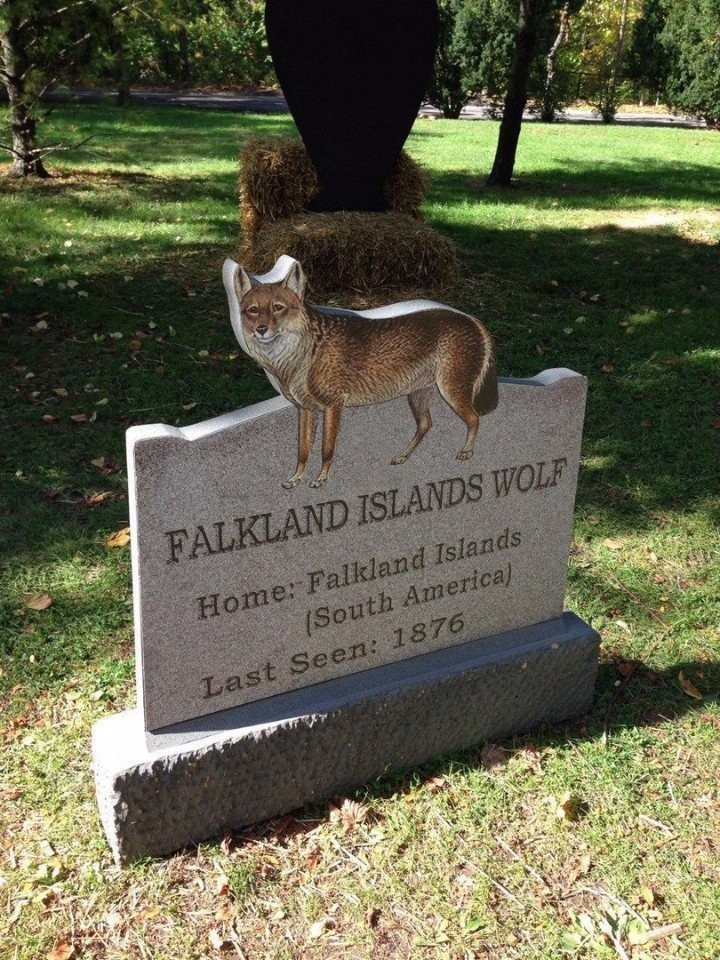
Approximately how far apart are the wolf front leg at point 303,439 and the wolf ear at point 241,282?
1.21ft

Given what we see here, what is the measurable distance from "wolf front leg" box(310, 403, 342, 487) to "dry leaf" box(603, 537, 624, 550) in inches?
92.1

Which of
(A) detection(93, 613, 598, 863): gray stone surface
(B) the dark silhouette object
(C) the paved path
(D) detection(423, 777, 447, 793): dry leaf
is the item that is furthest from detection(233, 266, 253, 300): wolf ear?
(C) the paved path

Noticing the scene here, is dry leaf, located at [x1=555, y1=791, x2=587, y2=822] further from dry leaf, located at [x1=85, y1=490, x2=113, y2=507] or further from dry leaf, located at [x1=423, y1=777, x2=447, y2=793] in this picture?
dry leaf, located at [x1=85, y1=490, x2=113, y2=507]

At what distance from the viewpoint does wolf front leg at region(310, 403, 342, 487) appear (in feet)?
8.80

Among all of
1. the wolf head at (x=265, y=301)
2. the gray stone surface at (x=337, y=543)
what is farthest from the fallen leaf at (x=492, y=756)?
the wolf head at (x=265, y=301)

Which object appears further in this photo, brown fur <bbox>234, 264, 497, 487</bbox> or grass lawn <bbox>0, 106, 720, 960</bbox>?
grass lawn <bbox>0, 106, 720, 960</bbox>

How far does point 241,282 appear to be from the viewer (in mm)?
2572

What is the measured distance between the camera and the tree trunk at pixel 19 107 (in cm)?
972

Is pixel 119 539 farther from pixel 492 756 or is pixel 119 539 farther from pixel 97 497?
pixel 492 756

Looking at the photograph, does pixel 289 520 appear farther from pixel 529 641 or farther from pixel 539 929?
pixel 539 929

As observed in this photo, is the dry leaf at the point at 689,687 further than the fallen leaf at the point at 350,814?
Yes

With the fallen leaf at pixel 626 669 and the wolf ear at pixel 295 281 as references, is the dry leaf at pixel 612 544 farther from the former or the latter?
the wolf ear at pixel 295 281

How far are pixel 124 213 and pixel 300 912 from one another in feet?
27.2

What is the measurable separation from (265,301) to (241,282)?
9 centimetres
